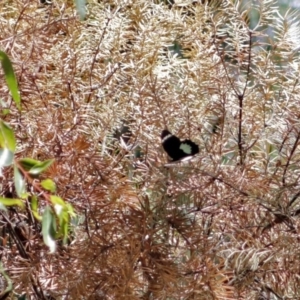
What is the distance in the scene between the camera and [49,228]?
45 centimetres

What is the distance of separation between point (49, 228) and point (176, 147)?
1.16ft

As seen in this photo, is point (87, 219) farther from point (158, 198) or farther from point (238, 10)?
point (238, 10)

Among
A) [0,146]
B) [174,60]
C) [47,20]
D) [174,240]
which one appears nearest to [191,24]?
[174,60]

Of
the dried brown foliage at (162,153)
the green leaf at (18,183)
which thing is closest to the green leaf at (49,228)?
the green leaf at (18,183)

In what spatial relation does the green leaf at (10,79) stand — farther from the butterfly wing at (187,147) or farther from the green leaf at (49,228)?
the butterfly wing at (187,147)

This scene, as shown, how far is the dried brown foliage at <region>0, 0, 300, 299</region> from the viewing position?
0.78 meters

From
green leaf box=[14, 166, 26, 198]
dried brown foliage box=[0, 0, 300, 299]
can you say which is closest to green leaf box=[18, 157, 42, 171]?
green leaf box=[14, 166, 26, 198]

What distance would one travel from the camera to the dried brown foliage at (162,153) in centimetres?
78

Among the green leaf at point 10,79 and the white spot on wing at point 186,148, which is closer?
the green leaf at point 10,79

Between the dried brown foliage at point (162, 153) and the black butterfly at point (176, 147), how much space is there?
15 millimetres

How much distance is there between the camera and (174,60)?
0.98 meters

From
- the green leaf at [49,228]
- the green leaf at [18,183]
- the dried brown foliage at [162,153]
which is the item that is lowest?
the dried brown foliage at [162,153]

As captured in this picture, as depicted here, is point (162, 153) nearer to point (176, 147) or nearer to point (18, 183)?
point (176, 147)

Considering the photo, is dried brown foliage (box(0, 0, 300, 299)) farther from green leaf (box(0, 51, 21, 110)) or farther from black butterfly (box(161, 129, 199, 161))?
green leaf (box(0, 51, 21, 110))
